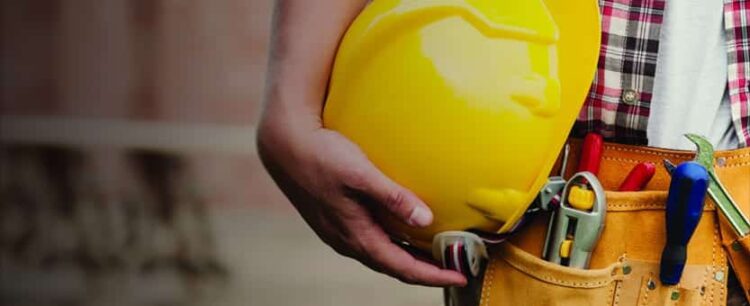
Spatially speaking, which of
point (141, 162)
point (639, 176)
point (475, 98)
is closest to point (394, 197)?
point (475, 98)

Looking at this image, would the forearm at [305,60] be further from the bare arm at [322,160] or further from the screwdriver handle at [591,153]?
the screwdriver handle at [591,153]

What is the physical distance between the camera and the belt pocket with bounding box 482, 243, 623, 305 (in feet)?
5.28

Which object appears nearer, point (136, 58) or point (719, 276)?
point (719, 276)

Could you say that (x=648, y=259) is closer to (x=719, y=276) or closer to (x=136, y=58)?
(x=719, y=276)

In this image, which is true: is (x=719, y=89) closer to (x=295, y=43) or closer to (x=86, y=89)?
(x=295, y=43)

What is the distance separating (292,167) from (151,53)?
16.1ft

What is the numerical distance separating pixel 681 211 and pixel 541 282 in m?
0.19

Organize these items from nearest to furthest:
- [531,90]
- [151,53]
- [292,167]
→ [531,90]
[292,167]
[151,53]

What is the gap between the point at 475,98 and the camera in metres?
1.59

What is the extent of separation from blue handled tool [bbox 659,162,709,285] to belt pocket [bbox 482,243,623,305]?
0.06 metres

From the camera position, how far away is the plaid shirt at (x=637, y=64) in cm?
165

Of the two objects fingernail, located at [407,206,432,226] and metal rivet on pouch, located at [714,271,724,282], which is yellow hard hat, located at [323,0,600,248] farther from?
metal rivet on pouch, located at [714,271,724,282]

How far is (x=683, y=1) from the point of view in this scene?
5.43 ft

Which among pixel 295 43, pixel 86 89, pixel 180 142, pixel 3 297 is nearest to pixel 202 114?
pixel 180 142
